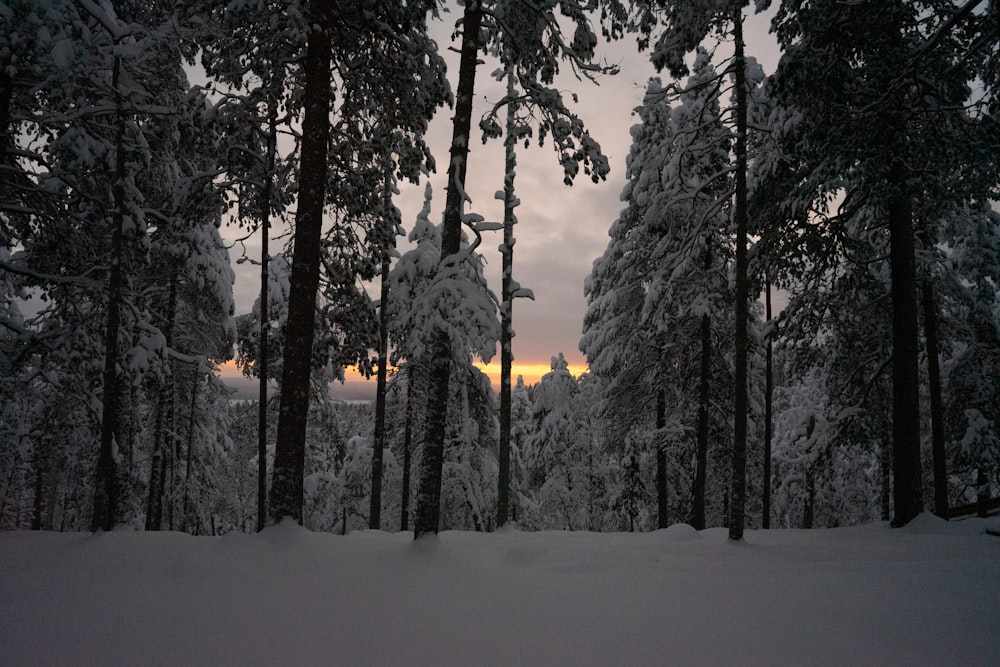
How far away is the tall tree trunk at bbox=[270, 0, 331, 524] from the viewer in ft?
24.2

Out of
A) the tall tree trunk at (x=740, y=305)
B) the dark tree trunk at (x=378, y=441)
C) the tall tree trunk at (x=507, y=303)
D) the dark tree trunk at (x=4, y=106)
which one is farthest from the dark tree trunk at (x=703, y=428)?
the dark tree trunk at (x=4, y=106)

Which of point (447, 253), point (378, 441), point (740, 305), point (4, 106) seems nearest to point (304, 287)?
point (447, 253)

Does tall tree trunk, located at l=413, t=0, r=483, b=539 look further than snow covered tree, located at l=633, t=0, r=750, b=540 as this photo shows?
No

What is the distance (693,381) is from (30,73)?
690 inches

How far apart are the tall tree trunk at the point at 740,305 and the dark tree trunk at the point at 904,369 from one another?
9.92 feet

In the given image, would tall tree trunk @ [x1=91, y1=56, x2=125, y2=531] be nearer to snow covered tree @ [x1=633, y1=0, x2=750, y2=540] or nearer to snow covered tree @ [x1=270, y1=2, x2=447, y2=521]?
snow covered tree @ [x1=270, y1=2, x2=447, y2=521]

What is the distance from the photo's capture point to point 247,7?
7629mm

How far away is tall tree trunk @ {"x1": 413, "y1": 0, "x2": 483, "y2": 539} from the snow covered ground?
59 centimetres

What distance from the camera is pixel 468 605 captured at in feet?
16.7

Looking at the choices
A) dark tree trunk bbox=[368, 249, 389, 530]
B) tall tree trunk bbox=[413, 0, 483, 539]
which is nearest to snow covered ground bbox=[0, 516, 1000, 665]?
tall tree trunk bbox=[413, 0, 483, 539]

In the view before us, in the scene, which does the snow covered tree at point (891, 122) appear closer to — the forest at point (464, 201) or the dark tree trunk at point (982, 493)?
the forest at point (464, 201)

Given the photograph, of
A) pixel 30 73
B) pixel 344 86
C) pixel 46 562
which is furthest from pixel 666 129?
pixel 46 562

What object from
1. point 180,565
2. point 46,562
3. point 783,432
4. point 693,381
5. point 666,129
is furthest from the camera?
point 783,432

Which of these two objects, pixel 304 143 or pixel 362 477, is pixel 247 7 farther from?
pixel 362 477
